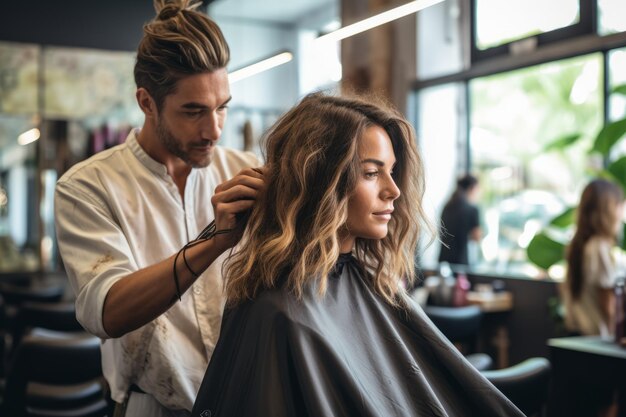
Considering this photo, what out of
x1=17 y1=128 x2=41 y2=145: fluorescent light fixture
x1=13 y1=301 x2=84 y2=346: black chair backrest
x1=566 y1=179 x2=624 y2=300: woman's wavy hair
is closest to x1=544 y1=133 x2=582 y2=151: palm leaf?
x1=566 y1=179 x2=624 y2=300: woman's wavy hair

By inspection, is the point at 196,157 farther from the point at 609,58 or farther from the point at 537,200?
the point at 537,200

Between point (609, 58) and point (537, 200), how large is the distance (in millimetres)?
1408

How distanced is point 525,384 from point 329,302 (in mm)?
914

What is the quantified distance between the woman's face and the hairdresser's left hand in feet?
0.69

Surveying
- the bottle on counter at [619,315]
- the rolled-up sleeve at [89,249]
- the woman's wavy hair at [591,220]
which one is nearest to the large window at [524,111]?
the woman's wavy hair at [591,220]

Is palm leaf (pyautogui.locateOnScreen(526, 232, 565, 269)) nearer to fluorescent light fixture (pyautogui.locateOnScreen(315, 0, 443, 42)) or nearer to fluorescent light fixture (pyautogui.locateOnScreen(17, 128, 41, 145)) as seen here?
fluorescent light fixture (pyautogui.locateOnScreen(315, 0, 443, 42))

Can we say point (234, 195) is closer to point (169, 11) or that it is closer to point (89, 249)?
point (89, 249)

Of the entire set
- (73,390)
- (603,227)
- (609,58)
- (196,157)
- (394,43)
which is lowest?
(73,390)

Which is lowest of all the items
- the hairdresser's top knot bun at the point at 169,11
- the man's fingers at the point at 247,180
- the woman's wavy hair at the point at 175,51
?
the man's fingers at the point at 247,180

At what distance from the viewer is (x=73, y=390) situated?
3.44 meters

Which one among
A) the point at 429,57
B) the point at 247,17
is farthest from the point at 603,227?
the point at 247,17

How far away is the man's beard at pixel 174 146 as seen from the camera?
165cm

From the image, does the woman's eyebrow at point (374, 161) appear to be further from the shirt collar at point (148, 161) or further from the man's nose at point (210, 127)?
the shirt collar at point (148, 161)

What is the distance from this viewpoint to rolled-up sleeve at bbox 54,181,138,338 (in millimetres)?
1479
